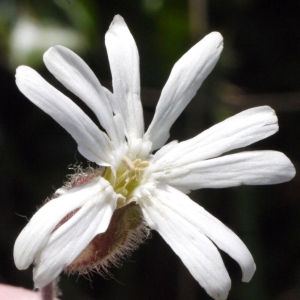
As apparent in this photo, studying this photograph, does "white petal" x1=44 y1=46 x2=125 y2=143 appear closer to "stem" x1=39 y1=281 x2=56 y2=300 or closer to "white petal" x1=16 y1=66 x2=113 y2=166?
"white petal" x1=16 y1=66 x2=113 y2=166

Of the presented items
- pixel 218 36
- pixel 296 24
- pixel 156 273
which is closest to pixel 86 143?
pixel 218 36

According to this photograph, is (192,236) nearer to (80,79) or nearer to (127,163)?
(127,163)

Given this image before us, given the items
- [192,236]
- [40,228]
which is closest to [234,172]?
[192,236]

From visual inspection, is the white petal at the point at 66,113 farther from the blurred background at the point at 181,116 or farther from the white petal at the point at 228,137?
the blurred background at the point at 181,116

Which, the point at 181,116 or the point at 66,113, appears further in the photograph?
the point at 181,116

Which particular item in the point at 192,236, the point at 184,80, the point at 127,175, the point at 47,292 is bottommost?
the point at 47,292

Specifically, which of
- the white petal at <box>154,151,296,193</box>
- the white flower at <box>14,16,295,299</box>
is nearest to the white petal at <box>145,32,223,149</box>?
the white flower at <box>14,16,295,299</box>
